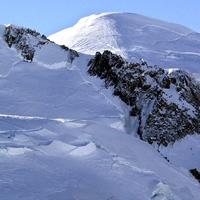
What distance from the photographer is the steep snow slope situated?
43.8m

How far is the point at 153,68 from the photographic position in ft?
66.6

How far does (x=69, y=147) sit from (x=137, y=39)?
37606mm

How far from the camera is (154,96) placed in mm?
19078

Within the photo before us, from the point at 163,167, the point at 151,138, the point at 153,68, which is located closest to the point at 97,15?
the point at 153,68

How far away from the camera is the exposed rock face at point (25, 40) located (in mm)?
19609

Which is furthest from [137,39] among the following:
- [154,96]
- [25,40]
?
[154,96]

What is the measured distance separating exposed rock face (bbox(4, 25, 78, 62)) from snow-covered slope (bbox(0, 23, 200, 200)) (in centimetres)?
44

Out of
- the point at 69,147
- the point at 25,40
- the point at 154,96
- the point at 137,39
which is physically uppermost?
the point at 69,147

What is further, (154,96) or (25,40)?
(25,40)

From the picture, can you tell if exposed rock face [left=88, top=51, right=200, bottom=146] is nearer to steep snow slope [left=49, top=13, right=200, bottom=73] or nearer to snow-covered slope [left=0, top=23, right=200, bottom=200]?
snow-covered slope [left=0, top=23, right=200, bottom=200]

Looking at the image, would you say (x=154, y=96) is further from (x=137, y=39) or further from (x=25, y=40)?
(x=137, y=39)

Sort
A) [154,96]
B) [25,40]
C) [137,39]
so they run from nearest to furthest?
[154,96], [25,40], [137,39]

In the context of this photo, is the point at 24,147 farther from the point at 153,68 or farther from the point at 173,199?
the point at 153,68

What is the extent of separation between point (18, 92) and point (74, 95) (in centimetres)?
197
